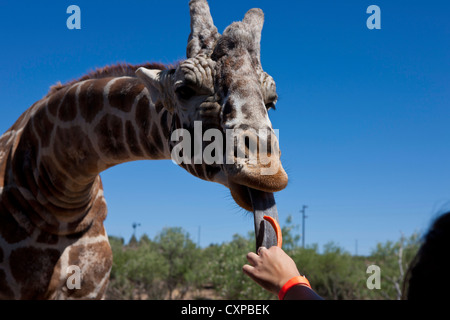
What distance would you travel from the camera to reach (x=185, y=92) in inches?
115

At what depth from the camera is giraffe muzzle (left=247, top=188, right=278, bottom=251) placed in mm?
2148

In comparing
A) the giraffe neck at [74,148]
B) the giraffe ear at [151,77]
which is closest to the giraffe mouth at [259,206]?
the giraffe ear at [151,77]

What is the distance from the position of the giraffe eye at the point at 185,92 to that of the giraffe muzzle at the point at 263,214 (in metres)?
0.88

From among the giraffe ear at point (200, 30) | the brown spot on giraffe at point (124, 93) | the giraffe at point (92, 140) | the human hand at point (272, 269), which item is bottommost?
the human hand at point (272, 269)

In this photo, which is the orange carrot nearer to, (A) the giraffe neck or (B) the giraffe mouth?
(B) the giraffe mouth

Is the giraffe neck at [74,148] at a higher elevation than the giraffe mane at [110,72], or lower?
lower

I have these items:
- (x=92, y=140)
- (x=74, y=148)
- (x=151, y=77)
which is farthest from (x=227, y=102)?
(x=74, y=148)

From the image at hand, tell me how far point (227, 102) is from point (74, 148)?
2030 mm

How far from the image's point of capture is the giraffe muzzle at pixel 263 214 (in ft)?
7.05

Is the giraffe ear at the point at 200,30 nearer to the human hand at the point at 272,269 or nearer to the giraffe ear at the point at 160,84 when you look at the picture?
the giraffe ear at the point at 160,84

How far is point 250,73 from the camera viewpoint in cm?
282

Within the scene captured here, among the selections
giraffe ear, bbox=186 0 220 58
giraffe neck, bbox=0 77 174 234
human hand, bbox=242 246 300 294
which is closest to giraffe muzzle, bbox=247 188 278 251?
human hand, bbox=242 246 300 294

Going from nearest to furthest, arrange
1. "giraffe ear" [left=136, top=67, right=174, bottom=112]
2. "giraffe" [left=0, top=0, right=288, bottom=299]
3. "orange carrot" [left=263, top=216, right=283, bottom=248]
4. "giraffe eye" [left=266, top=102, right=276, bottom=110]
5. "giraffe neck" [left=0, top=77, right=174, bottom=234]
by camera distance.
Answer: "orange carrot" [left=263, top=216, right=283, bottom=248]
"giraffe" [left=0, top=0, right=288, bottom=299]
"giraffe eye" [left=266, top=102, right=276, bottom=110]
"giraffe ear" [left=136, top=67, right=174, bottom=112]
"giraffe neck" [left=0, top=77, right=174, bottom=234]
